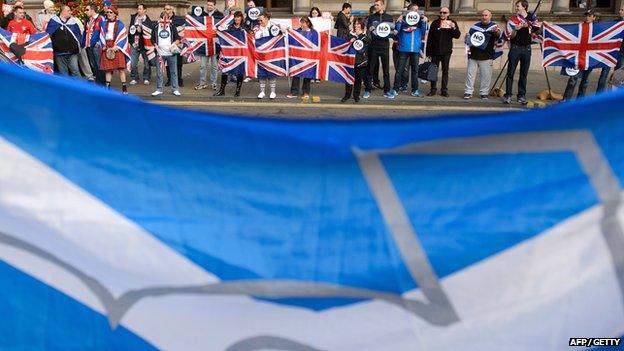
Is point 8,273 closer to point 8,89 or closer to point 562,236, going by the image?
point 8,89

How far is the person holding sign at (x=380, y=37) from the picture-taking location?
11680 millimetres

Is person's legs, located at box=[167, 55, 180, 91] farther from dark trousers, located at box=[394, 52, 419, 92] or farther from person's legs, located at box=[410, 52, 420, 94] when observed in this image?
person's legs, located at box=[410, 52, 420, 94]

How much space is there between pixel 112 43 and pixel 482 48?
697 centimetres

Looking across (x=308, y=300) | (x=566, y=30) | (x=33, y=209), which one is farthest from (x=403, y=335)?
(x=566, y=30)

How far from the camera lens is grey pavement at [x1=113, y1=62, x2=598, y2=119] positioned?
10508 mm

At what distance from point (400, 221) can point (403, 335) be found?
0.39 meters

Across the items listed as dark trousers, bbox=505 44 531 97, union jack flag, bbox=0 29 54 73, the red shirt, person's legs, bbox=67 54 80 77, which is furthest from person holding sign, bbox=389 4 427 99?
the red shirt

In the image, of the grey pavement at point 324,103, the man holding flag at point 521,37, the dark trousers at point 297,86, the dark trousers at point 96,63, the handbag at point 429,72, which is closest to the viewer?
the grey pavement at point 324,103

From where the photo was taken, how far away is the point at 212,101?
450 inches

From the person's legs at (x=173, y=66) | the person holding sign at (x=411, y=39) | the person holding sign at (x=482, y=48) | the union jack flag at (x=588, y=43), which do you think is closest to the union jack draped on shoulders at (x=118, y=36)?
the person's legs at (x=173, y=66)

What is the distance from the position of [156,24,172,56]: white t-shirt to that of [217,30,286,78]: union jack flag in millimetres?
958

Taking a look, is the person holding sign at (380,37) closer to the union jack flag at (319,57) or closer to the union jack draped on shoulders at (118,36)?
the union jack flag at (319,57)

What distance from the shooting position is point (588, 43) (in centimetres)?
1109

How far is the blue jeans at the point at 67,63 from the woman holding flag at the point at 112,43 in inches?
19.1
